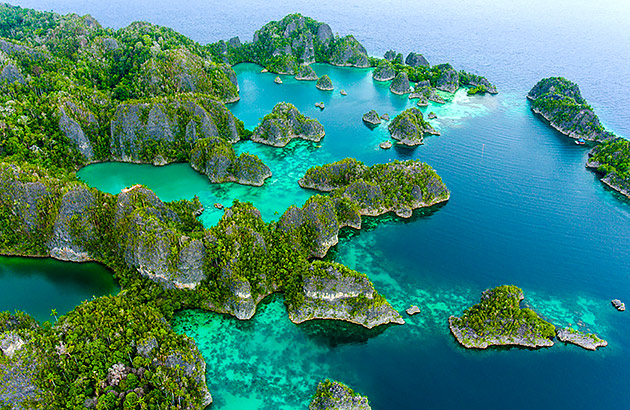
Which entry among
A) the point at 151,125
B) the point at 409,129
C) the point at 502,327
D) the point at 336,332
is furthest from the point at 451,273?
the point at 151,125

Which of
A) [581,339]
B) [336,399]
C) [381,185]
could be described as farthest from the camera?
[381,185]

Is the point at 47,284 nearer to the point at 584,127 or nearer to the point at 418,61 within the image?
the point at 584,127

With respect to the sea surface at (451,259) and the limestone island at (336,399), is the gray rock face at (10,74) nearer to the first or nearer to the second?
the sea surface at (451,259)

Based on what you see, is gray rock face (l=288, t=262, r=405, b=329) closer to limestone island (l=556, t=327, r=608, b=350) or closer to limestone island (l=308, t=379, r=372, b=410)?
limestone island (l=308, t=379, r=372, b=410)

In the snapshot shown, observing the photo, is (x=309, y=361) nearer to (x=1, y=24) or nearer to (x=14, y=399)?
(x=14, y=399)

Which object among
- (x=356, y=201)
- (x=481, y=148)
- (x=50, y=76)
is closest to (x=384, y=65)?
(x=481, y=148)

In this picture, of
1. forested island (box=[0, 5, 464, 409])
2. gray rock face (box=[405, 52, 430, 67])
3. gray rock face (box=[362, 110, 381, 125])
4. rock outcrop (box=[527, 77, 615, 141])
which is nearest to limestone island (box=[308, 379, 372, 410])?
forested island (box=[0, 5, 464, 409])
